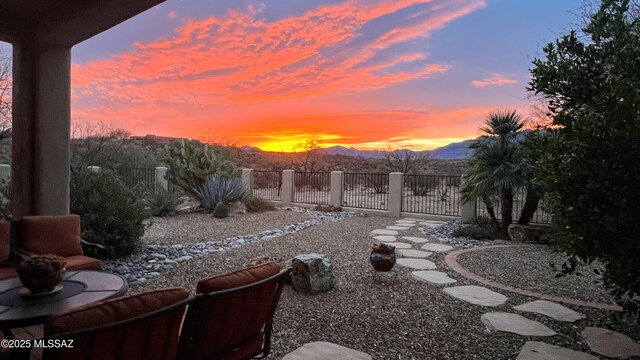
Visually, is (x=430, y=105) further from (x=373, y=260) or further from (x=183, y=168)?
(x=373, y=260)

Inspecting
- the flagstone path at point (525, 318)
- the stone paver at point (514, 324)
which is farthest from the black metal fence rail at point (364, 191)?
the stone paver at point (514, 324)

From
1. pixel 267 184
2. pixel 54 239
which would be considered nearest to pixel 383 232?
pixel 54 239

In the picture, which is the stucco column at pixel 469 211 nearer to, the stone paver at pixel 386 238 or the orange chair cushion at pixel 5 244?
the stone paver at pixel 386 238

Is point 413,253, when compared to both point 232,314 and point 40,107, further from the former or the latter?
point 40,107

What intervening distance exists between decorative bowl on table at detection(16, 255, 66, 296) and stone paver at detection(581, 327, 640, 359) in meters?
3.90

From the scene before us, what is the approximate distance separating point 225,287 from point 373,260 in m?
2.97

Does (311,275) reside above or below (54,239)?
below

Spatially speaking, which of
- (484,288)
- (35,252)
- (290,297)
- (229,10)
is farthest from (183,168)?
(484,288)

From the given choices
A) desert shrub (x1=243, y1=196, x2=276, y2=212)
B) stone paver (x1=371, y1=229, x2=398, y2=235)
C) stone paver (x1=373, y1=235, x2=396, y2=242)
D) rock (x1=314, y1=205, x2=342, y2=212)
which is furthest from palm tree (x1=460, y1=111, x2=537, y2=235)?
desert shrub (x1=243, y1=196, x2=276, y2=212)

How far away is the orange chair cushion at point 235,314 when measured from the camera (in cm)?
169

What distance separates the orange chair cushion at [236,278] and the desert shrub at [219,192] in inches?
341

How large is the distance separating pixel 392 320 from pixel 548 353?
1.21m

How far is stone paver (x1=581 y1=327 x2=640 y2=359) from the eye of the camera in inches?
109

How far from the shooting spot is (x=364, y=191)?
606 inches
